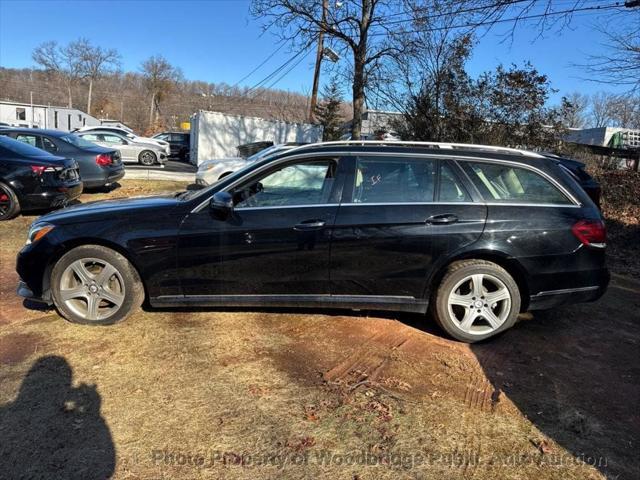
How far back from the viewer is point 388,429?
295cm

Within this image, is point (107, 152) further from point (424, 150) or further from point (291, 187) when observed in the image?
point (424, 150)

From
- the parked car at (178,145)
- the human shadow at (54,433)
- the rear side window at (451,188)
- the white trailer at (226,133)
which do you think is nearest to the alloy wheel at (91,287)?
the human shadow at (54,433)

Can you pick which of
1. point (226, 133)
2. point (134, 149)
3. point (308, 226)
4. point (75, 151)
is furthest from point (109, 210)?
point (226, 133)

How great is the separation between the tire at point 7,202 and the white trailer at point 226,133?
14.3m

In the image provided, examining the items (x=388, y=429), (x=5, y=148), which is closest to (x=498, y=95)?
(x=5, y=148)

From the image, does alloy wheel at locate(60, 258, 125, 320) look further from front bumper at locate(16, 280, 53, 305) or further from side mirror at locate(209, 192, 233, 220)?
side mirror at locate(209, 192, 233, 220)

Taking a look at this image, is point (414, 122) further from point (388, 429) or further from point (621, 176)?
point (388, 429)

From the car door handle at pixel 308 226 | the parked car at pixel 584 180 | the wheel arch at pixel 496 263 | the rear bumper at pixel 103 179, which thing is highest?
the parked car at pixel 584 180

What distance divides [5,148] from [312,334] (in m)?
7.28

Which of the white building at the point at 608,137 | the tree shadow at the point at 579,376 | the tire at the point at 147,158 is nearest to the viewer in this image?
the tree shadow at the point at 579,376

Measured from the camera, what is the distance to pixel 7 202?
8.38m

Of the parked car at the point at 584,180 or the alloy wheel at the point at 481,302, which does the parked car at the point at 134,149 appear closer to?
the parked car at the point at 584,180

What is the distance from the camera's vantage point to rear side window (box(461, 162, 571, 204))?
4309 mm

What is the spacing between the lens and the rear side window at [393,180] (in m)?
4.24
